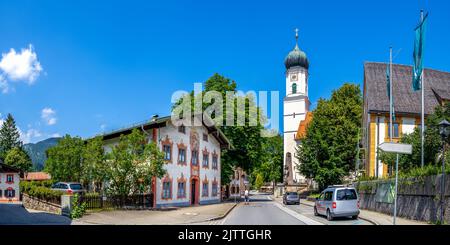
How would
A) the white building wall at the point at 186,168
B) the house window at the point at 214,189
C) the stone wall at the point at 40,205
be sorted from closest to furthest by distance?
the stone wall at the point at 40,205 → the white building wall at the point at 186,168 → the house window at the point at 214,189

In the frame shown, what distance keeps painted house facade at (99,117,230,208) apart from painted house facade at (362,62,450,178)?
1699 cm

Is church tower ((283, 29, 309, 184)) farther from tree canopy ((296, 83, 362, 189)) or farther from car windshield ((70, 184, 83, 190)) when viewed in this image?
car windshield ((70, 184, 83, 190))

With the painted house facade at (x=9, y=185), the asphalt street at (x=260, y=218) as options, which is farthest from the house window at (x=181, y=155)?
the painted house facade at (x=9, y=185)

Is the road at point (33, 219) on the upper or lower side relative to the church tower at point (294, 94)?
lower

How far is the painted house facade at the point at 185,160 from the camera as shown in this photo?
36094mm

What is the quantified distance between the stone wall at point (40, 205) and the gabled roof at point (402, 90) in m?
36.3

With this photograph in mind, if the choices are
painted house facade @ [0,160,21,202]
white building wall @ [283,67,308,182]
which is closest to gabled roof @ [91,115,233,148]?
painted house facade @ [0,160,21,202]

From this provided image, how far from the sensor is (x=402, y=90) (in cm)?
5344

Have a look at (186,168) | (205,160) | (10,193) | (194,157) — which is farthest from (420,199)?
(10,193)

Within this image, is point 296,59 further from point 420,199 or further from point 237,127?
point 420,199

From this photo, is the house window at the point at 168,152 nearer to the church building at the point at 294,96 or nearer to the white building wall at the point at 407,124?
→ the white building wall at the point at 407,124
